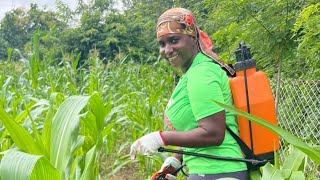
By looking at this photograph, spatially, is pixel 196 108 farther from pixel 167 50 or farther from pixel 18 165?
pixel 18 165

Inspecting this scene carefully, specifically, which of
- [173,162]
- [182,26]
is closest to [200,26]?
[173,162]

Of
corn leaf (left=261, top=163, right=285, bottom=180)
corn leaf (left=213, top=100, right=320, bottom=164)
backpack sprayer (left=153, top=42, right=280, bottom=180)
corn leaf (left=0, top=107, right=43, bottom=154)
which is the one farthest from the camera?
backpack sprayer (left=153, top=42, right=280, bottom=180)

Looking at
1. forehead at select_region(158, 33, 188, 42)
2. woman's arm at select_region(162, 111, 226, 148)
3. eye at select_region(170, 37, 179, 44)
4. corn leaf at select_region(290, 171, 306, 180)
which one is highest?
forehead at select_region(158, 33, 188, 42)

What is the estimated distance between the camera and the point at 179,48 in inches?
76.3

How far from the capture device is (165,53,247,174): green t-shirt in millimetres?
1802

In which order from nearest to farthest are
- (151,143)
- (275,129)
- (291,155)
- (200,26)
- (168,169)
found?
1. (275,129)
2. (291,155)
3. (151,143)
4. (168,169)
5. (200,26)

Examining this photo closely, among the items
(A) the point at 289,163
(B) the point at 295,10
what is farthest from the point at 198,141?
(B) the point at 295,10

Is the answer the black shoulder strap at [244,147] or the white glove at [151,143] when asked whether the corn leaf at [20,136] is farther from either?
the black shoulder strap at [244,147]

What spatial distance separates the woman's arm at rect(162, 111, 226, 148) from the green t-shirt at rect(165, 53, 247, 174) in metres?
0.03

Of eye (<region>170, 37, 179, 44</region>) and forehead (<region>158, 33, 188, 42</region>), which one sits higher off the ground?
forehead (<region>158, 33, 188, 42</region>)

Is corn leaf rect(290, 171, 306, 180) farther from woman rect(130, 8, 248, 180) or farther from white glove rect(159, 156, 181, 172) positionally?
white glove rect(159, 156, 181, 172)

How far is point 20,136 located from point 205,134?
65 centimetres

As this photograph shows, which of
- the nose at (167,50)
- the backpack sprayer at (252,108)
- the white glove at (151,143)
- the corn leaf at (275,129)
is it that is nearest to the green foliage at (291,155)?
the corn leaf at (275,129)

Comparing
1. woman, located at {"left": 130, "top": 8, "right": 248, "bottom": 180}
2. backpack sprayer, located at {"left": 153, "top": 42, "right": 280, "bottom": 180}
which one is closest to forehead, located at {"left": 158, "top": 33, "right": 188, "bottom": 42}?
woman, located at {"left": 130, "top": 8, "right": 248, "bottom": 180}
